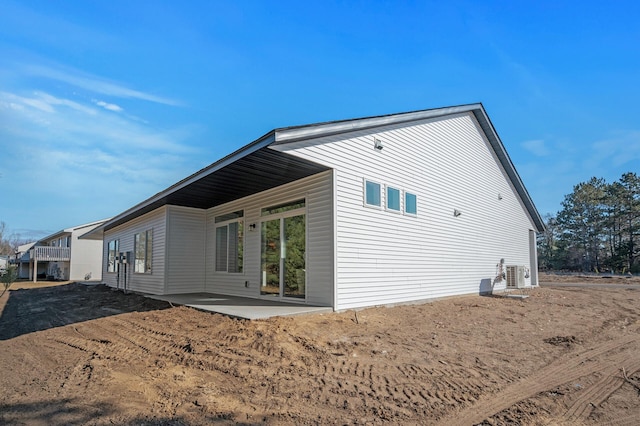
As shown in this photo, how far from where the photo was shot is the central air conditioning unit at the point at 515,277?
14.7 meters

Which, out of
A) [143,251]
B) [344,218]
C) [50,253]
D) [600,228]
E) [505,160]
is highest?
[505,160]

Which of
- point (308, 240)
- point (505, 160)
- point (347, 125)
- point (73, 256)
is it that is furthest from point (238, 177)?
point (73, 256)

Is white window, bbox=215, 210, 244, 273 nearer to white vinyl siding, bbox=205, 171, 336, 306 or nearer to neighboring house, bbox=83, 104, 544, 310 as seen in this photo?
neighboring house, bbox=83, 104, 544, 310

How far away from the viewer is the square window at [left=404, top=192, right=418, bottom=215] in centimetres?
952

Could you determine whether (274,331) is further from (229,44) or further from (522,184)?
(522,184)

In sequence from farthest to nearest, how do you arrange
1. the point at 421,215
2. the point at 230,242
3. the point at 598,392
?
the point at 230,242, the point at 421,215, the point at 598,392

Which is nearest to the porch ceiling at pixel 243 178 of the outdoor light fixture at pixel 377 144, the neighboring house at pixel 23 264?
the outdoor light fixture at pixel 377 144

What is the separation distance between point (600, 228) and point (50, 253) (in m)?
50.6

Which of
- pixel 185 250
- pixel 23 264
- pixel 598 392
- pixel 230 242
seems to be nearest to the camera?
pixel 598 392

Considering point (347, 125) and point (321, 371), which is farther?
point (347, 125)

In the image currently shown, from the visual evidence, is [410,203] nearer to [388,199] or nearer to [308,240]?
[388,199]

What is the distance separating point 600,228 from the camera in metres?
36.9

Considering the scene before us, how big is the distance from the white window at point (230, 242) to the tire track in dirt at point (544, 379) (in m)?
7.95

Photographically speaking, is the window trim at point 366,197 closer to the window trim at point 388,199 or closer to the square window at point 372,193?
the square window at point 372,193
